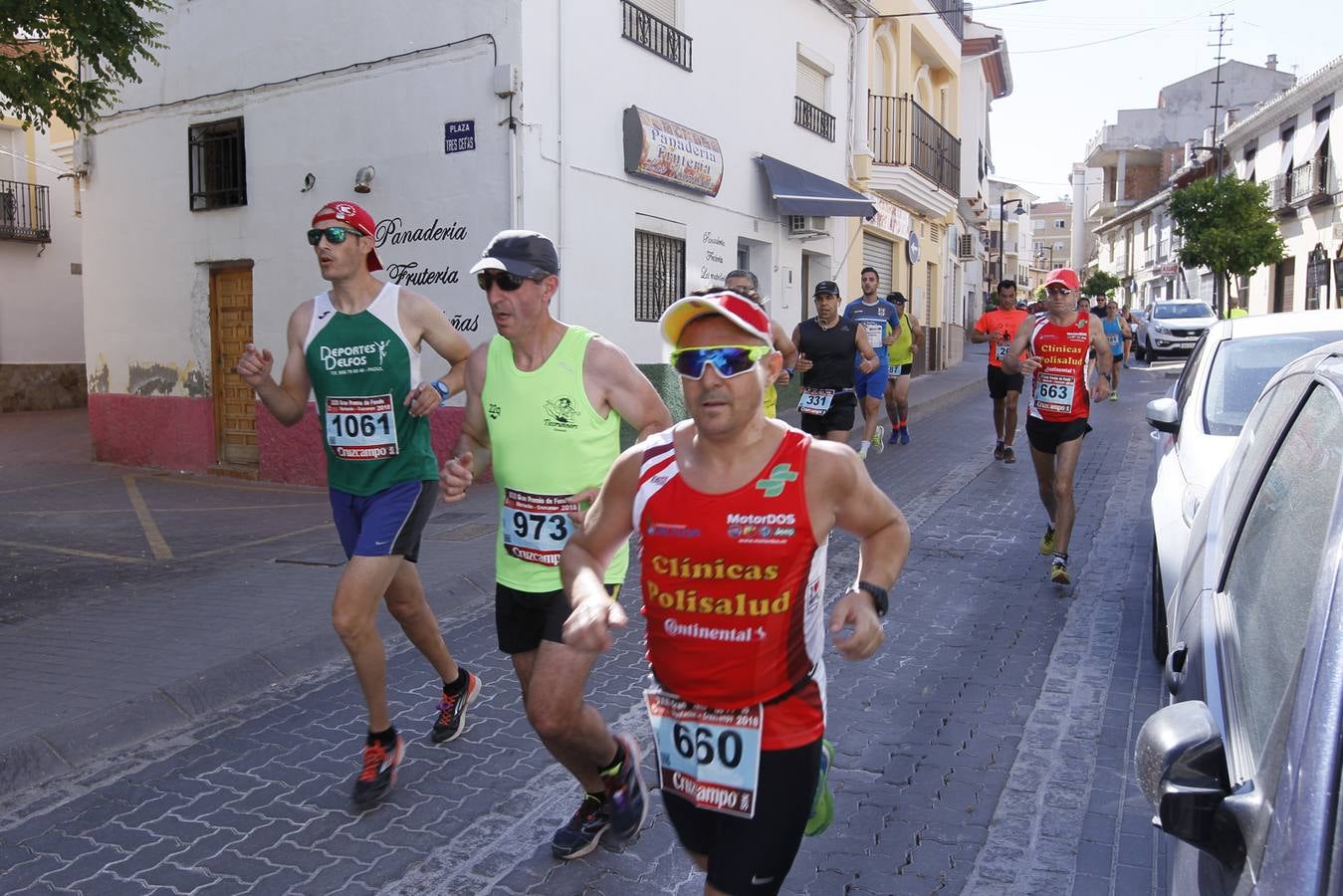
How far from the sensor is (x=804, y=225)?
56.9ft

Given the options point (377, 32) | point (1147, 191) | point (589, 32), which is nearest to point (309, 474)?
point (377, 32)

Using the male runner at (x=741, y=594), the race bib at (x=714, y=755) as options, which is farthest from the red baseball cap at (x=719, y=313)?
the race bib at (x=714, y=755)

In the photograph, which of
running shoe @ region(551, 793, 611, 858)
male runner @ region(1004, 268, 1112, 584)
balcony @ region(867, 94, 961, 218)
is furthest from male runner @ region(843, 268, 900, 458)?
balcony @ region(867, 94, 961, 218)

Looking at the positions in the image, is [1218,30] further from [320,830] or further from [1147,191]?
[320,830]

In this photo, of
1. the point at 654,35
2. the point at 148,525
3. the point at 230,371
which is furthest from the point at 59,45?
the point at 654,35

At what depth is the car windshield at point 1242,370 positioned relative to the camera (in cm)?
612

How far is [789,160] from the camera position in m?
17.6

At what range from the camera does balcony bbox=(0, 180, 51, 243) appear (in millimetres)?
24672

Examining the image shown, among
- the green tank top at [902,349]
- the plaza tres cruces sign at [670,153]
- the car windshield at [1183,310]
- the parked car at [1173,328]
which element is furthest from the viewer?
the car windshield at [1183,310]

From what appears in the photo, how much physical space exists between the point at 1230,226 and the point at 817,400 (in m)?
30.9

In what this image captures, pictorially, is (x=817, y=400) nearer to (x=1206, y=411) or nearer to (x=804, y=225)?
(x=1206, y=411)

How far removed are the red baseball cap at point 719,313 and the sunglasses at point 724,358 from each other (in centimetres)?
4

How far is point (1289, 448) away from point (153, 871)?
11.4ft

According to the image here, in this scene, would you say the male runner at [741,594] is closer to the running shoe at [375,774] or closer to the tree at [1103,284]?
the running shoe at [375,774]
